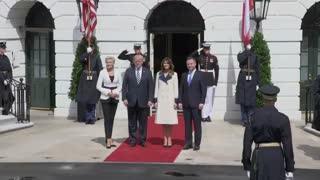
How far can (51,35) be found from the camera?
61.3 ft

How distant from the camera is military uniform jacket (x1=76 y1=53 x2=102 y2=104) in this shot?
16031 millimetres

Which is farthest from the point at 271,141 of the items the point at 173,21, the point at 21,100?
the point at 173,21

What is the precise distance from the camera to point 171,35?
717 inches

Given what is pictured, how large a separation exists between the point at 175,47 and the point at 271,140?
11.8 m

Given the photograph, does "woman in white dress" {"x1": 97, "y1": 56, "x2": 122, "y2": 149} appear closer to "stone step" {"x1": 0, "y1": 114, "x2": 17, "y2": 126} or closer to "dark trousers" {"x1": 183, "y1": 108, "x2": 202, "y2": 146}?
"dark trousers" {"x1": 183, "y1": 108, "x2": 202, "y2": 146}

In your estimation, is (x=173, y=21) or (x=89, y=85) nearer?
(x=89, y=85)

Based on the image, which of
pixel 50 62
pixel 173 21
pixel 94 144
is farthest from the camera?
pixel 50 62

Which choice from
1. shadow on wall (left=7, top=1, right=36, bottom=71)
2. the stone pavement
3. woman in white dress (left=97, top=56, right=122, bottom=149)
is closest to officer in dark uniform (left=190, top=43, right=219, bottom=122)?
the stone pavement

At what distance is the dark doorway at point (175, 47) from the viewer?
18188 mm

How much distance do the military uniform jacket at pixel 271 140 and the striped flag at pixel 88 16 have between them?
10.1 m

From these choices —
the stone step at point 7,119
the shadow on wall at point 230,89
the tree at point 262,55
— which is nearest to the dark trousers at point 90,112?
the stone step at point 7,119

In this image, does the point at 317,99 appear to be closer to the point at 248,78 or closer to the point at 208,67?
the point at 248,78

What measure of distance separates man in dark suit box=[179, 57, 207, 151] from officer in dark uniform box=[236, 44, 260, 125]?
3.40 m

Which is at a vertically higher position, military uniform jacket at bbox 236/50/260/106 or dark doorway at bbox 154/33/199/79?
dark doorway at bbox 154/33/199/79
